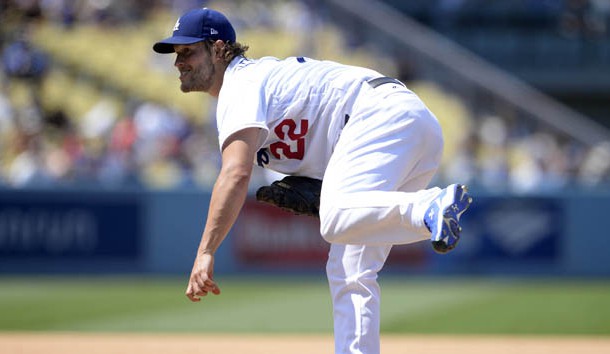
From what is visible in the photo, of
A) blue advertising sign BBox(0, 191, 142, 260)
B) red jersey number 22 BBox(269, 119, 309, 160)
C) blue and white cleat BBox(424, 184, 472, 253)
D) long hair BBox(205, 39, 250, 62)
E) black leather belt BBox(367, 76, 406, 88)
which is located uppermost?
long hair BBox(205, 39, 250, 62)

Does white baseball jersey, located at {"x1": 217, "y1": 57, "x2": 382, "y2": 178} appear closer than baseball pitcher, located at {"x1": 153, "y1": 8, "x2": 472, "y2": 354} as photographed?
No

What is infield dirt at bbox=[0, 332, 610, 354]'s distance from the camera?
7.18m

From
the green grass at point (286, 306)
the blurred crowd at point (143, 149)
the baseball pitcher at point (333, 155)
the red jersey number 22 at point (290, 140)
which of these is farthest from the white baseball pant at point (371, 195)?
the blurred crowd at point (143, 149)

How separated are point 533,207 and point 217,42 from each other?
28.8ft

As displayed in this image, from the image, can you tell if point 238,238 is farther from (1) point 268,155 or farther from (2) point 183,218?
(1) point 268,155

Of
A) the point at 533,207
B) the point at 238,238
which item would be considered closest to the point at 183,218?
the point at 238,238

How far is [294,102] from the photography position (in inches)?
181

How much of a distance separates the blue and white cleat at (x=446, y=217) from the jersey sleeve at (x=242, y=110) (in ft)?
2.50

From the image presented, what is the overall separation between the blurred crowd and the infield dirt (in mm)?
5050

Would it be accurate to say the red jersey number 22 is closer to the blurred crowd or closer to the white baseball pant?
the white baseball pant

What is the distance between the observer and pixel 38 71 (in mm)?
16031

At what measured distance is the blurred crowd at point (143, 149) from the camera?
1319 cm

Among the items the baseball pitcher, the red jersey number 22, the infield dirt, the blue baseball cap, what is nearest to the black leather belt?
the baseball pitcher

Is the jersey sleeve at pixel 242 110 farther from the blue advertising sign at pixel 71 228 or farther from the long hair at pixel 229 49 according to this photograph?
the blue advertising sign at pixel 71 228
